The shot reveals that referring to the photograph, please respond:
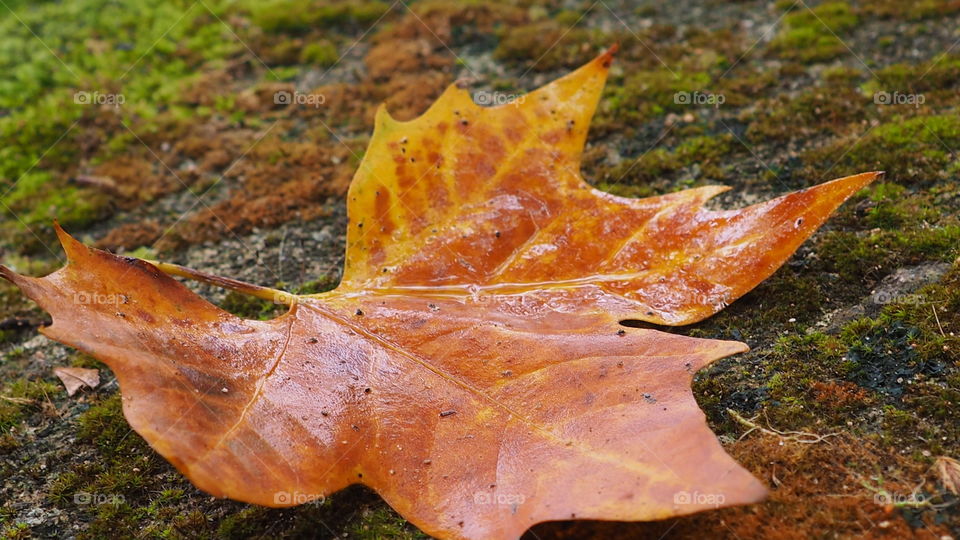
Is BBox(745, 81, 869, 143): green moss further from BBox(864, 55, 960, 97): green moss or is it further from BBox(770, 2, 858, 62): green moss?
BBox(770, 2, 858, 62): green moss

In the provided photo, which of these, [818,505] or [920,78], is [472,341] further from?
[920,78]

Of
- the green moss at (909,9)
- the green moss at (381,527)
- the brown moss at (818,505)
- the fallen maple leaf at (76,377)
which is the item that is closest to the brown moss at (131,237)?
the fallen maple leaf at (76,377)

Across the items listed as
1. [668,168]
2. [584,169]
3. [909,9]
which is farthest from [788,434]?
[909,9]

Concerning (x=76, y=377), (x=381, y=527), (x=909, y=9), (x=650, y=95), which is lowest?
(x=76, y=377)

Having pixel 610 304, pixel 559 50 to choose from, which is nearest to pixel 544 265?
pixel 610 304

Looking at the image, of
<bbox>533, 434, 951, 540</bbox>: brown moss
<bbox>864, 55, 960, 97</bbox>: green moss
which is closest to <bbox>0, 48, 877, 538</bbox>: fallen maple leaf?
<bbox>533, 434, 951, 540</bbox>: brown moss

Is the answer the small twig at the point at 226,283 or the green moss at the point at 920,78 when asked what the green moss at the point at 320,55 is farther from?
the green moss at the point at 920,78
